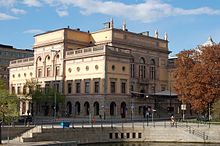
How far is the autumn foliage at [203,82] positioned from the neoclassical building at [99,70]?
15586mm

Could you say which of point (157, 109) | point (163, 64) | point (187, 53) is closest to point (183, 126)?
point (187, 53)

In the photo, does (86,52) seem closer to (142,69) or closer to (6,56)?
(142,69)

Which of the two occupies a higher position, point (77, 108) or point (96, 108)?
point (96, 108)

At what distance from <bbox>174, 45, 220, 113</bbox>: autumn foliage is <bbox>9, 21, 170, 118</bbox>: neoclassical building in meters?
15.6

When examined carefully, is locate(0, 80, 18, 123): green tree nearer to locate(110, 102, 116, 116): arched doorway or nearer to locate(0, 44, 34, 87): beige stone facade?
locate(110, 102, 116, 116): arched doorway

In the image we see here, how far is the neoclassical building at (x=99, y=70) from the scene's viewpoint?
86938mm

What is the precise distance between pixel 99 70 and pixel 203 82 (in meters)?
22.9

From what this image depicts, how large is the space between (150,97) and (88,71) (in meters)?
17.8

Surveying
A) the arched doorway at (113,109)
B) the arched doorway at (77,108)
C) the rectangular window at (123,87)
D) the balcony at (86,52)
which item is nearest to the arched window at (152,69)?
the rectangular window at (123,87)

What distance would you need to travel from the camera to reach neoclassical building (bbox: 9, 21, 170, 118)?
8694 cm

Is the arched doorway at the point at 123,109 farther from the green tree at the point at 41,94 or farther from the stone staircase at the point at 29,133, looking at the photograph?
the stone staircase at the point at 29,133

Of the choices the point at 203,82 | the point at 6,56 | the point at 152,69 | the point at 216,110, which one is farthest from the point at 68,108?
the point at 6,56

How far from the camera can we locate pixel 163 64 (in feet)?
360

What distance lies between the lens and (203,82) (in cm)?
7306
